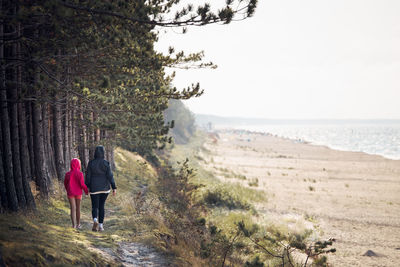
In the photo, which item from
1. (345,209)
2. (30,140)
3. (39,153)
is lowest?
(345,209)

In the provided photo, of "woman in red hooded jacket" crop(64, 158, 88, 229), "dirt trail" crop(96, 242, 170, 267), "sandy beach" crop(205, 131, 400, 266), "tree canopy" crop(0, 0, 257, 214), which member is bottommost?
"sandy beach" crop(205, 131, 400, 266)

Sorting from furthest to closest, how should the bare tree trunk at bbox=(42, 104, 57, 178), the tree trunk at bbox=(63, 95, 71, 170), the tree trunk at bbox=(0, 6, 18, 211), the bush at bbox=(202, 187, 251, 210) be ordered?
the bush at bbox=(202, 187, 251, 210) < the tree trunk at bbox=(63, 95, 71, 170) < the bare tree trunk at bbox=(42, 104, 57, 178) < the tree trunk at bbox=(0, 6, 18, 211)

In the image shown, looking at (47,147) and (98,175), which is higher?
(47,147)

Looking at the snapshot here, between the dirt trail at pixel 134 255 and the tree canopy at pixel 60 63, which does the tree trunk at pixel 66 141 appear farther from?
the dirt trail at pixel 134 255

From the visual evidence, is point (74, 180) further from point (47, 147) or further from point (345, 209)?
point (345, 209)

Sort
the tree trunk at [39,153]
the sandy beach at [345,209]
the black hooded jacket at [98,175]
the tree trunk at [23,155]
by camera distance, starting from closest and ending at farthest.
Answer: the black hooded jacket at [98,175], the tree trunk at [23,155], the tree trunk at [39,153], the sandy beach at [345,209]

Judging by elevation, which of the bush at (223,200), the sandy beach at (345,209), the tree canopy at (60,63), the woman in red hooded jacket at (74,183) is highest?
the tree canopy at (60,63)

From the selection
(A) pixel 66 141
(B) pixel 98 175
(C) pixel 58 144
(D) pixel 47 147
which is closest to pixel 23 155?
(B) pixel 98 175

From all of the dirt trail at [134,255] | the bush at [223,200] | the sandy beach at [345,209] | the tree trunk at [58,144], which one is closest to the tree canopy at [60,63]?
the tree trunk at [58,144]

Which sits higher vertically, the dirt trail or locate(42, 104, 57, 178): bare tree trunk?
locate(42, 104, 57, 178): bare tree trunk

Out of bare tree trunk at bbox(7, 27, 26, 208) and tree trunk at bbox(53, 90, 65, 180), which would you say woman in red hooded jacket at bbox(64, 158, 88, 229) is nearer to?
bare tree trunk at bbox(7, 27, 26, 208)

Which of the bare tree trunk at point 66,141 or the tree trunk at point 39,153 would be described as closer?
the tree trunk at point 39,153

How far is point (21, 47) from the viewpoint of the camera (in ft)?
26.2

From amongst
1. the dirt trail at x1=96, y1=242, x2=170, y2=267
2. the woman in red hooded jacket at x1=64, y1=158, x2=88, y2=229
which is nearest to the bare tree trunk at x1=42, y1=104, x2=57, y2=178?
the woman in red hooded jacket at x1=64, y1=158, x2=88, y2=229
